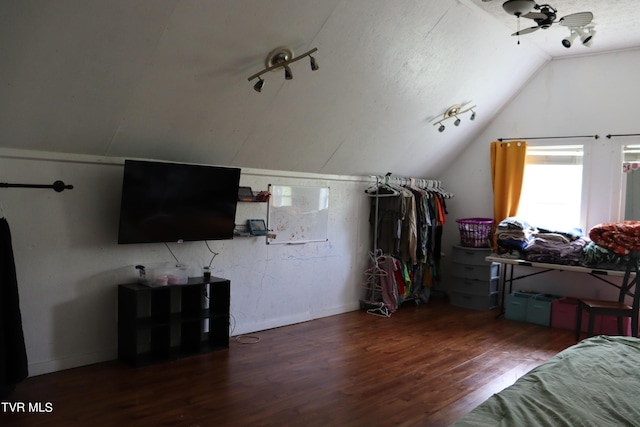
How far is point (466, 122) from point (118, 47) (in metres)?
4.19

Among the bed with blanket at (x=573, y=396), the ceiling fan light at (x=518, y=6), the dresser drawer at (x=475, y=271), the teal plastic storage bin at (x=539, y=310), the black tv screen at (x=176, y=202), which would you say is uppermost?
the ceiling fan light at (x=518, y=6)

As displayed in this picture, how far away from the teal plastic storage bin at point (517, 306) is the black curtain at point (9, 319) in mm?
4707

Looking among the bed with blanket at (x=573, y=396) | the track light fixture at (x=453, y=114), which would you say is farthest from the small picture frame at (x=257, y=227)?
the bed with blanket at (x=573, y=396)

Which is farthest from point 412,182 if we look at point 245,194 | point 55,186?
point 55,186

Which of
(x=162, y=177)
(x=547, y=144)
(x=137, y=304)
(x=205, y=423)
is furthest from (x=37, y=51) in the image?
(x=547, y=144)

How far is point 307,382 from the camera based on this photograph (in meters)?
3.50

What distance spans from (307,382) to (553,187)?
4052 millimetres

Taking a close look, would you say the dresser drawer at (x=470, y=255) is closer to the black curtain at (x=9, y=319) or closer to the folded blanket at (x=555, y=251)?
the folded blanket at (x=555, y=251)

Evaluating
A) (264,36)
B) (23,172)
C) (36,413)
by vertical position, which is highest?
(264,36)

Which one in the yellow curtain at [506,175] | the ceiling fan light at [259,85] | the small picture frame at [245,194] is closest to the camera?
the ceiling fan light at [259,85]

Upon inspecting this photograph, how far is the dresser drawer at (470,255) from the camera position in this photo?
5895 millimetres

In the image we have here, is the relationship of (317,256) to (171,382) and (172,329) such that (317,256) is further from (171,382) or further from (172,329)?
(171,382)

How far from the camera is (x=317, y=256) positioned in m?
5.26

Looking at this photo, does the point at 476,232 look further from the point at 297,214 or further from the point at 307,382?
the point at 307,382
